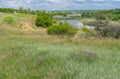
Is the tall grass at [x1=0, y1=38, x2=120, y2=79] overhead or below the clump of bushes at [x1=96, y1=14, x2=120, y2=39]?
overhead

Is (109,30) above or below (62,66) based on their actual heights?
below

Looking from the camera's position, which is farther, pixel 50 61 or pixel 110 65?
pixel 50 61

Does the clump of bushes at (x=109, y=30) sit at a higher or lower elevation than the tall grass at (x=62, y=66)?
lower

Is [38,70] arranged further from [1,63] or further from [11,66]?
[1,63]

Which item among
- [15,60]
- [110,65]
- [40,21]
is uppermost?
[110,65]

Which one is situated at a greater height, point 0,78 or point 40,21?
point 0,78

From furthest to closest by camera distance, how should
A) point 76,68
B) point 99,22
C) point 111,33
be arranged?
1. point 99,22
2. point 111,33
3. point 76,68

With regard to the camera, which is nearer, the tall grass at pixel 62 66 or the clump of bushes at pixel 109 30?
the tall grass at pixel 62 66

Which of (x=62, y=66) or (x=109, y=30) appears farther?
(x=109, y=30)

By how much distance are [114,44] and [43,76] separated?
18.4 ft

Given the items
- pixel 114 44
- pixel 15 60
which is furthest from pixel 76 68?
pixel 114 44

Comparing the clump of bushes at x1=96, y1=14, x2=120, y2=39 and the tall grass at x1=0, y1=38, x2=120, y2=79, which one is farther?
the clump of bushes at x1=96, y1=14, x2=120, y2=39

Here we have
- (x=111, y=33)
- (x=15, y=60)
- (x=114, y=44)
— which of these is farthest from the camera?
(x=111, y=33)

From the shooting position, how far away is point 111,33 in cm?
2438
